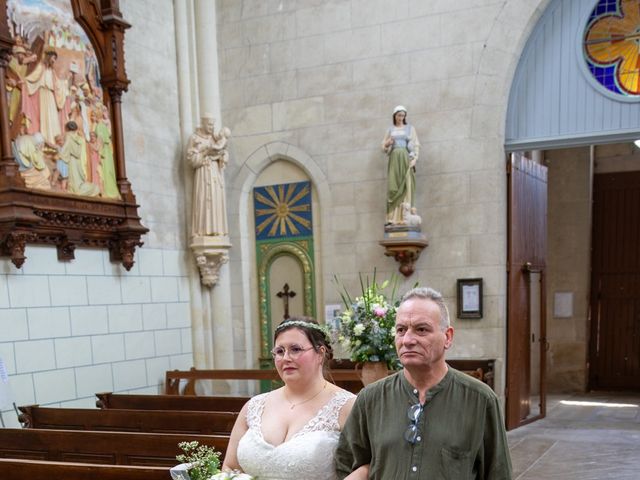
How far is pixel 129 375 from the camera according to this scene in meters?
6.77

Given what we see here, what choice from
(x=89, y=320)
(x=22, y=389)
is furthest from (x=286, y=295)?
(x=22, y=389)

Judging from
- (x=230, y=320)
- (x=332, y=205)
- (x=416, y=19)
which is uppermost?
(x=416, y=19)

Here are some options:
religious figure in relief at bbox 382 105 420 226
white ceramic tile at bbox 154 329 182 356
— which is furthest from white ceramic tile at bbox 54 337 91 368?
religious figure in relief at bbox 382 105 420 226

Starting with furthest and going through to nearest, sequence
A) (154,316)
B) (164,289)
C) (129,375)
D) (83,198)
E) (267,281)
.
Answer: (267,281)
(164,289)
(154,316)
(129,375)
(83,198)

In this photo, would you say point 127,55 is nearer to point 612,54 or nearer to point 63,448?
point 63,448

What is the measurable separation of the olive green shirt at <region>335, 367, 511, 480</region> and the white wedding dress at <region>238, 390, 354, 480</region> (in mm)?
335

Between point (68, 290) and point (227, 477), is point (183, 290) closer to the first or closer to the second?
point (68, 290)

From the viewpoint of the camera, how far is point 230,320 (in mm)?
8086

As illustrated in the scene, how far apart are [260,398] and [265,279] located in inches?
220

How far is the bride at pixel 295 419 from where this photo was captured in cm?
243

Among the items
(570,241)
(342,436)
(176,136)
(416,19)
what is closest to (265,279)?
(176,136)

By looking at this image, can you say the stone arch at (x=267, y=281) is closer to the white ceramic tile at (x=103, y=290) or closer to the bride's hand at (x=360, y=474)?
the white ceramic tile at (x=103, y=290)

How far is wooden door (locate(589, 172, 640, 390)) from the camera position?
10375 mm

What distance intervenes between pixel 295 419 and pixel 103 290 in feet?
14.7
